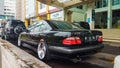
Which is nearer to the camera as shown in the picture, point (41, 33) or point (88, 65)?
point (88, 65)

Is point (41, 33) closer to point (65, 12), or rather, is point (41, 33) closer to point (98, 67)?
point (98, 67)

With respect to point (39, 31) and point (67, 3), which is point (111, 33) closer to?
point (67, 3)

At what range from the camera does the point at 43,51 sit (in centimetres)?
641

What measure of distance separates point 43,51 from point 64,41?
1166 mm

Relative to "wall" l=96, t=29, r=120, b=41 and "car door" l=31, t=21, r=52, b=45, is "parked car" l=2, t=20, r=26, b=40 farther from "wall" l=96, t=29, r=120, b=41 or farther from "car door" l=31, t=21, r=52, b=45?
"wall" l=96, t=29, r=120, b=41

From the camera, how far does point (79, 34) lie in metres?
5.55

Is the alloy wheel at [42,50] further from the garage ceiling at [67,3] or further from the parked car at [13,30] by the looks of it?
the garage ceiling at [67,3]

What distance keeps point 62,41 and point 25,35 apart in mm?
3185

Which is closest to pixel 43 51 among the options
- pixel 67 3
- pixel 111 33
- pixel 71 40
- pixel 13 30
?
pixel 71 40

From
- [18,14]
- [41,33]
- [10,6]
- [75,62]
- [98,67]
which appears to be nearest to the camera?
[98,67]

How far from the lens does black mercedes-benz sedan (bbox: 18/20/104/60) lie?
17.8 feet

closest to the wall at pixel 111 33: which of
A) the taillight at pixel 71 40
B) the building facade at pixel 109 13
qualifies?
the building facade at pixel 109 13

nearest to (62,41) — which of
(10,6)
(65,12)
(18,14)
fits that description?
(65,12)

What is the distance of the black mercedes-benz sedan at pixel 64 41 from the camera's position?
17.8 ft
